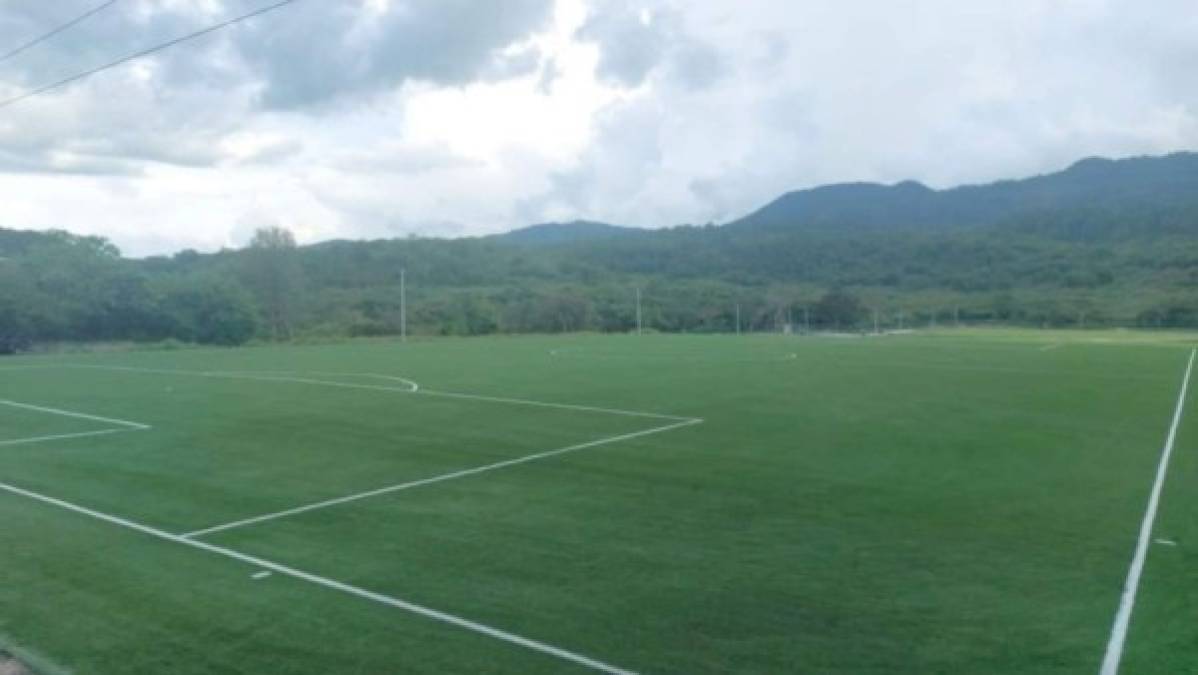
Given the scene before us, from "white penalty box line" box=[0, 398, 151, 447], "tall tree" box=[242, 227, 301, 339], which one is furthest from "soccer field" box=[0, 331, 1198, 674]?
"tall tree" box=[242, 227, 301, 339]

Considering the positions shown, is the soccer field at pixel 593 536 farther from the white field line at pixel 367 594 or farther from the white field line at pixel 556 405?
the white field line at pixel 556 405

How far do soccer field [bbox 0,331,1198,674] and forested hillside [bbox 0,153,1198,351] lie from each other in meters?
40.3

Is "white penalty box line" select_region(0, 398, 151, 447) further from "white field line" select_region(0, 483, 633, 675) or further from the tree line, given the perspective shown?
the tree line

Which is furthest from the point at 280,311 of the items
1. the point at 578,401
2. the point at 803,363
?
the point at 578,401

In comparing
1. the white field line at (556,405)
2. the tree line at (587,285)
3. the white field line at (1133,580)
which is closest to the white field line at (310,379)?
the white field line at (556,405)

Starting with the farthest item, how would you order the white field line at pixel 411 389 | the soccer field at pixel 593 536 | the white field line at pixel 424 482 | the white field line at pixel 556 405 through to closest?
the white field line at pixel 411 389
the white field line at pixel 556 405
the white field line at pixel 424 482
the soccer field at pixel 593 536

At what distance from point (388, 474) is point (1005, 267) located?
98.3m

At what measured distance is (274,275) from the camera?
234 ft

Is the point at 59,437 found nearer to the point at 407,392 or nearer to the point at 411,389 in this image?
the point at 407,392

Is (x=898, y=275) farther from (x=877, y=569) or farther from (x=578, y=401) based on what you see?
(x=877, y=569)

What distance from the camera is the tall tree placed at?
7069cm

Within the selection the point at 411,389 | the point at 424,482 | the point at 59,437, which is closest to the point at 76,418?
the point at 59,437

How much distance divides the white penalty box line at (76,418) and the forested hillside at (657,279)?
30.7 metres

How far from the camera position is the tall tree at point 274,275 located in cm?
7069
